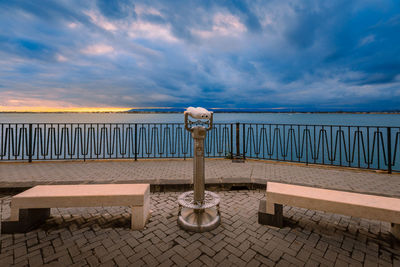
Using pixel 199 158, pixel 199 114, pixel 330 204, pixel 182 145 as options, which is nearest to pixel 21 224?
pixel 199 158

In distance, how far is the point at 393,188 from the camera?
427 centimetres

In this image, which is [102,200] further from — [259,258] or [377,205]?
[377,205]

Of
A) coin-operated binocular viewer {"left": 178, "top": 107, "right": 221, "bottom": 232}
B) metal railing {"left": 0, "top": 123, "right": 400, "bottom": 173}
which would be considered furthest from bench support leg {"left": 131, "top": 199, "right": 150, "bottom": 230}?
metal railing {"left": 0, "top": 123, "right": 400, "bottom": 173}

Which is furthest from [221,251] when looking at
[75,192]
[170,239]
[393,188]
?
[393,188]

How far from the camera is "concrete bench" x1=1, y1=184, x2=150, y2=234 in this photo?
2650 mm

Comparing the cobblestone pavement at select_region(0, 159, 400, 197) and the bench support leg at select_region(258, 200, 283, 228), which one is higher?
the cobblestone pavement at select_region(0, 159, 400, 197)

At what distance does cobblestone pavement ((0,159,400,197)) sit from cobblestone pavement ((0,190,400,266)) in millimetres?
1269

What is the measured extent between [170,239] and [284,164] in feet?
15.9

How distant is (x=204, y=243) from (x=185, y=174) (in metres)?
2.80

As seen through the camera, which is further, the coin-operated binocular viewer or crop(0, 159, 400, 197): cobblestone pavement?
crop(0, 159, 400, 197): cobblestone pavement

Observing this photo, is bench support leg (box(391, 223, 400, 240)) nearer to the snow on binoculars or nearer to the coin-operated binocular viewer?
the coin-operated binocular viewer

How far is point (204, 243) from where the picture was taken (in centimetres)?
251

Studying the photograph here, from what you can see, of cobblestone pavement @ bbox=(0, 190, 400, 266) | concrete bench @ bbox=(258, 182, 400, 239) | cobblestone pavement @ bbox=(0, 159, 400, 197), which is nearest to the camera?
cobblestone pavement @ bbox=(0, 190, 400, 266)

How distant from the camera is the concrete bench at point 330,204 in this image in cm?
238
